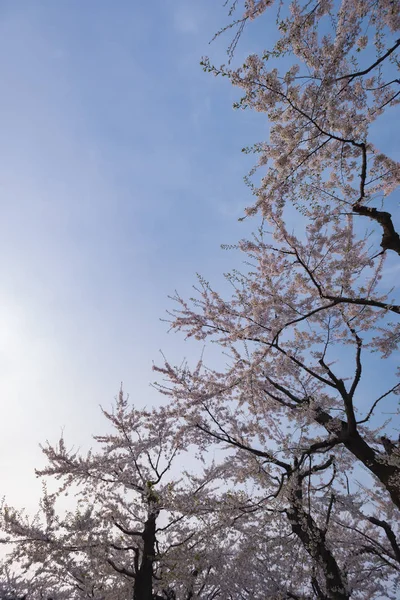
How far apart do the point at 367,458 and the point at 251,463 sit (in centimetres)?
325

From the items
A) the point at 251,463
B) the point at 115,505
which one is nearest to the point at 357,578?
the point at 251,463

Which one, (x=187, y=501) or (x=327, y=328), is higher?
(x=327, y=328)

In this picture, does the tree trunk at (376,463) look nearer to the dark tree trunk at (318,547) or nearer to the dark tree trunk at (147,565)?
the dark tree trunk at (318,547)

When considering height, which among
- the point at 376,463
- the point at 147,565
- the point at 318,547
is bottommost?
the point at 147,565

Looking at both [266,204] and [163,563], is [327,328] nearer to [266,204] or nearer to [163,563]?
[266,204]

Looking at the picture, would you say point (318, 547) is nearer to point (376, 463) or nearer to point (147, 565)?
point (376, 463)

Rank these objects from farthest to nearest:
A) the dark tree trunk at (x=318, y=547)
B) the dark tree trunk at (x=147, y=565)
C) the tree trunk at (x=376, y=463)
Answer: the dark tree trunk at (x=147, y=565), the dark tree trunk at (x=318, y=547), the tree trunk at (x=376, y=463)

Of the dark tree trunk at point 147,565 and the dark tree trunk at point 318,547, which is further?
the dark tree trunk at point 147,565

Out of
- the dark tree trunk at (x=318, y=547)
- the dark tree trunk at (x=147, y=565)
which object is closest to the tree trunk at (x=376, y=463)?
the dark tree trunk at (x=318, y=547)

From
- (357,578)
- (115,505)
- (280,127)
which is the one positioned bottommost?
(357,578)

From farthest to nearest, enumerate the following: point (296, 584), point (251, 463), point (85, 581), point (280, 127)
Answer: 1. point (296, 584)
2. point (85, 581)
3. point (251, 463)
4. point (280, 127)

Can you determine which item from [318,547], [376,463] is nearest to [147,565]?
[318,547]

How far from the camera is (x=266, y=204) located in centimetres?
707

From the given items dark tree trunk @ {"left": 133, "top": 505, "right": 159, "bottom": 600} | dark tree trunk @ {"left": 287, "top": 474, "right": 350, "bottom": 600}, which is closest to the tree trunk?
dark tree trunk @ {"left": 287, "top": 474, "right": 350, "bottom": 600}
